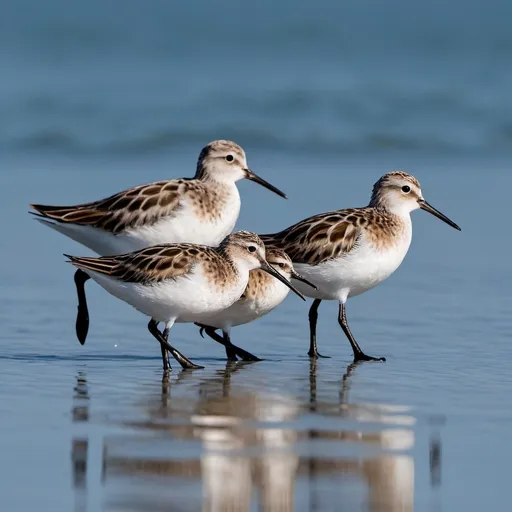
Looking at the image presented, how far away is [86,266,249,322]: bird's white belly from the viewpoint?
9742 mm

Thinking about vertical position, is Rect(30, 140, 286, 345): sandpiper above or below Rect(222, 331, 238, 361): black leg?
above

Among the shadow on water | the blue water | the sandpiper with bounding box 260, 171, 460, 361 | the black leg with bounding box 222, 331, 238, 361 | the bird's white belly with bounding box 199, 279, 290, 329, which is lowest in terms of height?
the shadow on water

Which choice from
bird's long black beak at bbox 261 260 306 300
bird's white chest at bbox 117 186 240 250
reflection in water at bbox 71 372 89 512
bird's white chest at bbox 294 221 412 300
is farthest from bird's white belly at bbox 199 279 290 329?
reflection in water at bbox 71 372 89 512

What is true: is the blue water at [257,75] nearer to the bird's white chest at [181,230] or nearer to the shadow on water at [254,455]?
the bird's white chest at [181,230]

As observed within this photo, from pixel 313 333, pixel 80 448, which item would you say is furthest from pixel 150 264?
pixel 80 448

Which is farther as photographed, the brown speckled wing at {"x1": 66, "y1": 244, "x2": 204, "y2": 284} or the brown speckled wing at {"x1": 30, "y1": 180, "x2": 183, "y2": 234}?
the brown speckled wing at {"x1": 30, "y1": 180, "x2": 183, "y2": 234}

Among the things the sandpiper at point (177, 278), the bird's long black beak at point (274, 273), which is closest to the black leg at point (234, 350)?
the sandpiper at point (177, 278)

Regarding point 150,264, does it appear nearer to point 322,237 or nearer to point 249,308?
point 249,308

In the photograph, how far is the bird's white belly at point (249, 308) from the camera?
10.4 meters

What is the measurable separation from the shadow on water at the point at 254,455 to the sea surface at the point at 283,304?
0.02 m

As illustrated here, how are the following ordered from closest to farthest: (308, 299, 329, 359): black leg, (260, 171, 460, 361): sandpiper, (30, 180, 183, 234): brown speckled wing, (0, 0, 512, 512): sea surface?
(0, 0, 512, 512): sea surface → (308, 299, 329, 359): black leg → (260, 171, 460, 361): sandpiper → (30, 180, 183, 234): brown speckled wing

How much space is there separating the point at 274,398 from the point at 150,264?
5.18ft

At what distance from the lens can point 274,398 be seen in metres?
8.87

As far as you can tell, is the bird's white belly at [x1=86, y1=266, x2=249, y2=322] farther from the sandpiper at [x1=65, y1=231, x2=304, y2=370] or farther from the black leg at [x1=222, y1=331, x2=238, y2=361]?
the black leg at [x1=222, y1=331, x2=238, y2=361]
